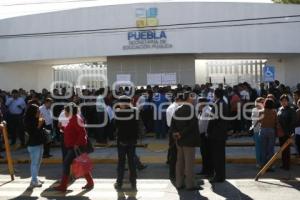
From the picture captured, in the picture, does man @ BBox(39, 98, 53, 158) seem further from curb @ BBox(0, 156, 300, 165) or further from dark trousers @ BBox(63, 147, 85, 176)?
dark trousers @ BBox(63, 147, 85, 176)

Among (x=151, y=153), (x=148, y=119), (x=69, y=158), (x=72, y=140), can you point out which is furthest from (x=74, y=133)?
(x=148, y=119)

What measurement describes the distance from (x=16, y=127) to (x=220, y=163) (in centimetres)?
888

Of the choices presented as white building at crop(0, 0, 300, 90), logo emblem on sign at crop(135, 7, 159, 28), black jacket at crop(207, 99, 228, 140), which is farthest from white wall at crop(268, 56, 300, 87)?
black jacket at crop(207, 99, 228, 140)

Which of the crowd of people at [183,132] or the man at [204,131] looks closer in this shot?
the crowd of people at [183,132]

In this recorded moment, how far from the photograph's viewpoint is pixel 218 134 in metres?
11.4

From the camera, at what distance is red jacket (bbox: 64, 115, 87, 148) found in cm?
1069

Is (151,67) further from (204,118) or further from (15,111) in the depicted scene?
(204,118)

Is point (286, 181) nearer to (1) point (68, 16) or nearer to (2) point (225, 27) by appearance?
(2) point (225, 27)

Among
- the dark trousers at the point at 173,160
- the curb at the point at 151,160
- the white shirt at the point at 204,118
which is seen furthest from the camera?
the curb at the point at 151,160

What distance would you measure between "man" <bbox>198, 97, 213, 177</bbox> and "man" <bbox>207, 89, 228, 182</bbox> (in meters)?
0.24

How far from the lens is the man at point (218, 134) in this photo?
37.3 ft

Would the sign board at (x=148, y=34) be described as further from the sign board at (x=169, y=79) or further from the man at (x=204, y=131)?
the man at (x=204, y=131)

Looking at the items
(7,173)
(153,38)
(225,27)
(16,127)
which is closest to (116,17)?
(153,38)

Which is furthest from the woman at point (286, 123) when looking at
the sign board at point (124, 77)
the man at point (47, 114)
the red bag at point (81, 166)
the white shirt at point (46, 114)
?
the sign board at point (124, 77)
